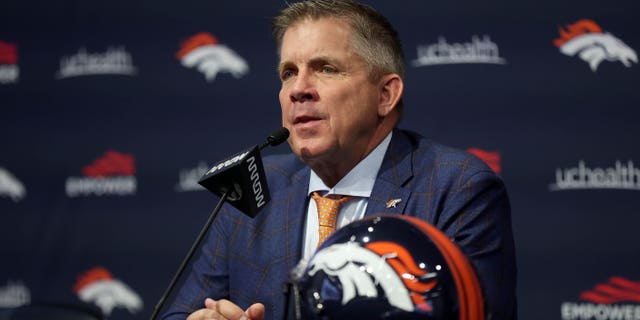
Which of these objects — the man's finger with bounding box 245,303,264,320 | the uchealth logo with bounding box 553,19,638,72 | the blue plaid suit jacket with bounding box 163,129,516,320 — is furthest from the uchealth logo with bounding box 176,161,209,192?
the man's finger with bounding box 245,303,264,320

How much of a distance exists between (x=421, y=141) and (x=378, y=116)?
0.53 ft

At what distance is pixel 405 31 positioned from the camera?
3.46m

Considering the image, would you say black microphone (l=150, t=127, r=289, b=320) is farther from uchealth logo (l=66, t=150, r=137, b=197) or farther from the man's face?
uchealth logo (l=66, t=150, r=137, b=197)

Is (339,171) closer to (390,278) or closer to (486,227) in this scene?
(486,227)

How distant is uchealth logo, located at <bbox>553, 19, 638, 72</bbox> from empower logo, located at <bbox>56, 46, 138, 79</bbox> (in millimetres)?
2153

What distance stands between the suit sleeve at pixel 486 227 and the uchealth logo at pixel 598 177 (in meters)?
1.22

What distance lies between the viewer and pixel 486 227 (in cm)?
202

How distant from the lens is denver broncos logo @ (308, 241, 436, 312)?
1.26 m

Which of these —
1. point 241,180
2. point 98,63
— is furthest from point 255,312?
point 98,63

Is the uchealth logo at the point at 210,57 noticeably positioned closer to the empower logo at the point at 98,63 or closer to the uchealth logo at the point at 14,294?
the empower logo at the point at 98,63

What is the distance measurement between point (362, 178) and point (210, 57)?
5.48ft

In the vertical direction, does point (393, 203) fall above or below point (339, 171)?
below

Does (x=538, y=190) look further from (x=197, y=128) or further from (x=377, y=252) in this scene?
(x=377, y=252)

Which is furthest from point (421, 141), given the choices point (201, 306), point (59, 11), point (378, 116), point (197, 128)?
point (59, 11)
